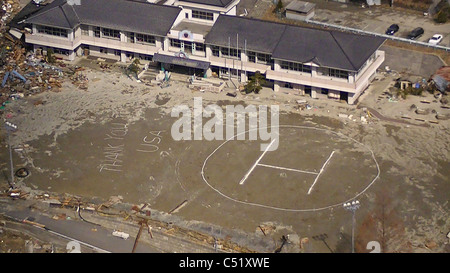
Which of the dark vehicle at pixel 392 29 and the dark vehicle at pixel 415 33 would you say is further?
the dark vehicle at pixel 392 29

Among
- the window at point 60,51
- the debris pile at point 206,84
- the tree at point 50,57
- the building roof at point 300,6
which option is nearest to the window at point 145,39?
the debris pile at point 206,84

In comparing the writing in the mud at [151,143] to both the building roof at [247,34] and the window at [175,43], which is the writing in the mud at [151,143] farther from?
the window at [175,43]

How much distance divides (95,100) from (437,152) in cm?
3831

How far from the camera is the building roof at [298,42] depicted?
89.2 m

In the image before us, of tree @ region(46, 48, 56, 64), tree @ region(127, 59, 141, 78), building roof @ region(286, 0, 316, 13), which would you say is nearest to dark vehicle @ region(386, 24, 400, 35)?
building roof @ region(286, 0, 316, 13)

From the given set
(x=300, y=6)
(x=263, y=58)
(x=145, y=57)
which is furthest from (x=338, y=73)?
(x=145, y=57)

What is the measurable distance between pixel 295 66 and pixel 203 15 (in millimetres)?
15516

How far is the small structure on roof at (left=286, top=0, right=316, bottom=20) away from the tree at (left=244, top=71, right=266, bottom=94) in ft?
55.4

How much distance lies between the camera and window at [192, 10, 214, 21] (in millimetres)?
99625

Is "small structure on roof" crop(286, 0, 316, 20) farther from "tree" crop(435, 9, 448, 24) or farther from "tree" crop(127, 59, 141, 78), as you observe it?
"tree" crop(127, 59, 141, 78)

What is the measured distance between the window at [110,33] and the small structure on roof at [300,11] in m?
23.4

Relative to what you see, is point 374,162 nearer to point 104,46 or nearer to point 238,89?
point 238,89

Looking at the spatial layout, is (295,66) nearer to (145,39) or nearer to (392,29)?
(392,29)

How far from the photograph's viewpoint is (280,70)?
9231 cm
